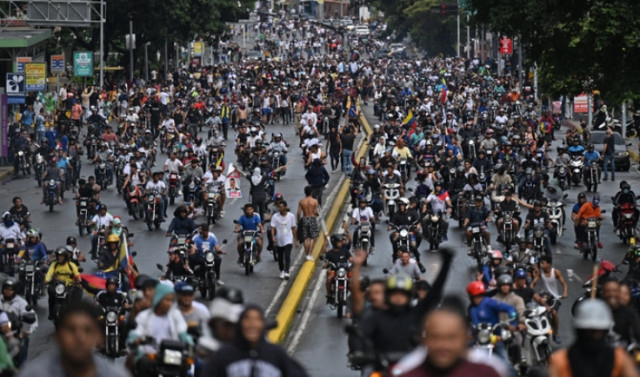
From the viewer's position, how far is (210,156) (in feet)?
133

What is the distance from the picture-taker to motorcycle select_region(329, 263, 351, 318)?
70.4 ft

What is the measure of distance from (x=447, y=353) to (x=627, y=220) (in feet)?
77.0

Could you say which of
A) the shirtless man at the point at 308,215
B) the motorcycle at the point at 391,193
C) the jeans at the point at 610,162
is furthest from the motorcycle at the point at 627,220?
the jeans at the point at 610,162

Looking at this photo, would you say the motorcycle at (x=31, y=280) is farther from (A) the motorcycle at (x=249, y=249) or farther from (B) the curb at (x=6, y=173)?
(B) the curb at (x=6, y=173)

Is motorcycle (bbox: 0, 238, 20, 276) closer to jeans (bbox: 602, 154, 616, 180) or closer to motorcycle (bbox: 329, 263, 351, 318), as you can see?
motorcycle (bbox: 329, 263, 351, 318)

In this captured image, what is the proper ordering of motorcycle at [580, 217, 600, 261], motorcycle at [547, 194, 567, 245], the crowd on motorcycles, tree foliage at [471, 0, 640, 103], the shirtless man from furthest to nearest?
motorcycle at [547, 194, 567, 245]
motorcycle at [580, 217, 600, 261]
tree foliage at [471, 0, 640, 103]
the shirtless man
the crowd on motorcycles

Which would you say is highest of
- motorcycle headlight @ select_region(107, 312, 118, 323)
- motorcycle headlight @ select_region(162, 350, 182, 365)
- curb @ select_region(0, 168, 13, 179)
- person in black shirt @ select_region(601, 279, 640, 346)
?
person in black shirt @ select_region(601, 279, 640, 346)

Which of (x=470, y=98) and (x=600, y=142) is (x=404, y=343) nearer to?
(x=600, y=142)

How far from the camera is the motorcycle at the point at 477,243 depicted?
1049 inches

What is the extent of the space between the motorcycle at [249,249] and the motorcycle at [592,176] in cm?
1536

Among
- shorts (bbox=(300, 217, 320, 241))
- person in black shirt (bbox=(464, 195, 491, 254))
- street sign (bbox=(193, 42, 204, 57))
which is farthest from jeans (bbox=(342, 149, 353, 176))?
street sign (bbox=(193, 42, 204, 57))

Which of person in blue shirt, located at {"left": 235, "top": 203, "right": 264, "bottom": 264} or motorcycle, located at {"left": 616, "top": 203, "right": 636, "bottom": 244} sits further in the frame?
motorcycle, located at {"left": 616, "top": 203, "right": 636, "bottom": 244}

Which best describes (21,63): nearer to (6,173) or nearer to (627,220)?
(6,173)

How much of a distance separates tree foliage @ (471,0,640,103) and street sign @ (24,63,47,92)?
2274 centimetres
